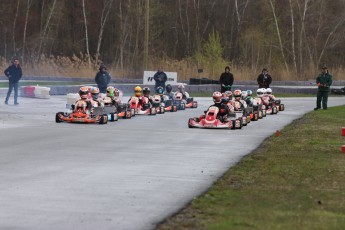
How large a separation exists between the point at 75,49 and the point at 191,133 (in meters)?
62.2

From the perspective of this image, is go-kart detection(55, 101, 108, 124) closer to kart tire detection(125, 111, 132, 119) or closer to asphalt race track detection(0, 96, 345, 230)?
asphalt race track detection(0, 96, 345, 230)

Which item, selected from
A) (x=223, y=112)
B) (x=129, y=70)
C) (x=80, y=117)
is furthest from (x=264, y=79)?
(x=129, y=70)

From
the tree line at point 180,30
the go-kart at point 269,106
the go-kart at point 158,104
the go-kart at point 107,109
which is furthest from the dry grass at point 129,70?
the go-kart at point 107,109

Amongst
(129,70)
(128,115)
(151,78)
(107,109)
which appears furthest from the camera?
(129,70)

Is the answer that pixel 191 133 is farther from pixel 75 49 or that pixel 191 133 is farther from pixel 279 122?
pixel 75 49

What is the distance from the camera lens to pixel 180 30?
86.2 m

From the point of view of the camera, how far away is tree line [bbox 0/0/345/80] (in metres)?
75.1

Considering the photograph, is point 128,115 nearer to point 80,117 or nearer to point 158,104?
point 80,117

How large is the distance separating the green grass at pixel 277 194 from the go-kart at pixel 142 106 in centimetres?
1248

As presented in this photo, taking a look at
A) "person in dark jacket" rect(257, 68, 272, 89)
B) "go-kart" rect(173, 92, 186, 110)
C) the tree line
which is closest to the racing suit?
"go-kart" rect(173, 92, 186, 110)

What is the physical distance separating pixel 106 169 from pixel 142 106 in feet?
56.0

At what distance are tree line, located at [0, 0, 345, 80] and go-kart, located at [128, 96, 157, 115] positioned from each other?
126 ft

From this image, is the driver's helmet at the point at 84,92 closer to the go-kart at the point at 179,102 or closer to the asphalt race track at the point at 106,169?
the asphalt race track at the point at 106,169

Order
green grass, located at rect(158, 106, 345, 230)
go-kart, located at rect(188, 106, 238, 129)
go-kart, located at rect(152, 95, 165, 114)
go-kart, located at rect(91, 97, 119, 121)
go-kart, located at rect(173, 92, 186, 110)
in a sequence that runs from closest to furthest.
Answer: green grass, located at rect(158, 106, 345, 230) < go-kart, located at rect(188, 106, 238, 129) < go-kart, located at rect(91, 97, 119, 121) < go-kart, located at rect(152, 95, 165, 114) < go-kart, located at rect(173, 92, 186, 110)
